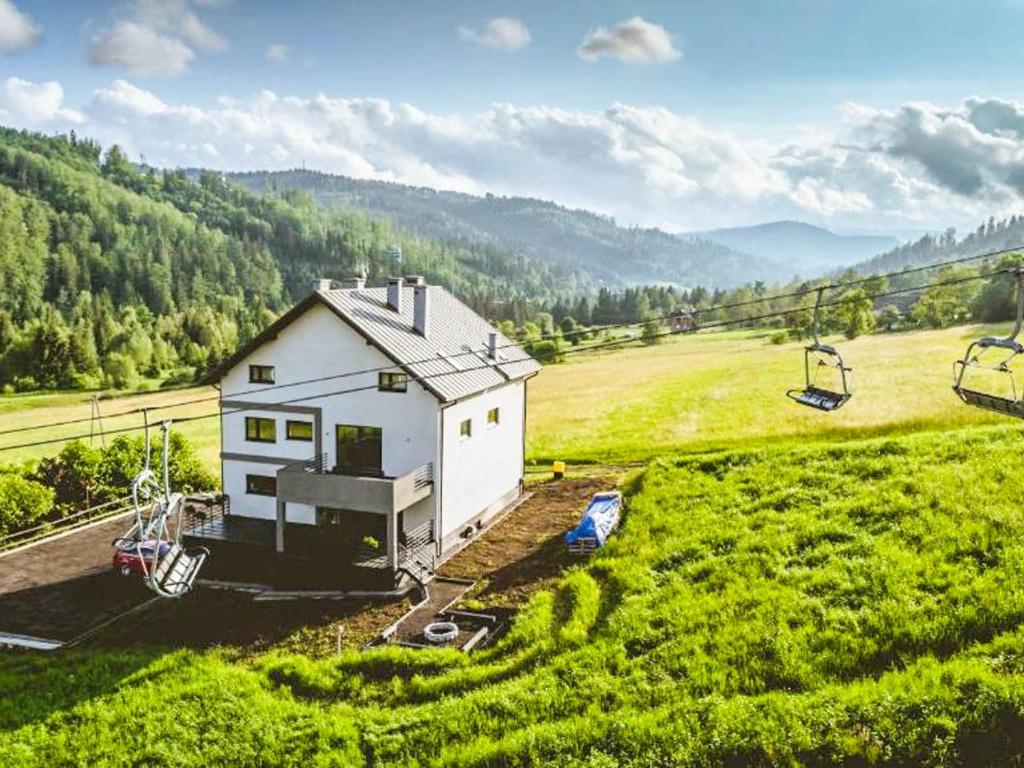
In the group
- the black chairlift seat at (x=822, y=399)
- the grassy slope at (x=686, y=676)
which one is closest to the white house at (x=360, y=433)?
the grassy slope at (x=686, y=676)

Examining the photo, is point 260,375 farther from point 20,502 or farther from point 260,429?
point 20,502

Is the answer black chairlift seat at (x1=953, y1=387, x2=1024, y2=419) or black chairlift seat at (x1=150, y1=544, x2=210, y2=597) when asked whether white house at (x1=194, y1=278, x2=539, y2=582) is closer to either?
black chairlift seat at (x1=150, y1=544, x2=210, y2=597)

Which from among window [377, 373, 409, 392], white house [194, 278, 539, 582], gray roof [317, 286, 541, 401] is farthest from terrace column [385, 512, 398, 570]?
window [377, 373, 409, 392]

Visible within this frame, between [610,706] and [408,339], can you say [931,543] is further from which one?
[408,339]

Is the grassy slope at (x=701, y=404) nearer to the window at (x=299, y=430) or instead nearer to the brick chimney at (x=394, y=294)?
the window at (x=299, y=430)

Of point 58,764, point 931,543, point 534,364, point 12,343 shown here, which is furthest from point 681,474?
point 12,343

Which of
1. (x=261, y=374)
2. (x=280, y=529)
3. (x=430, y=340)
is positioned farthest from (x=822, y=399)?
(x=261, y=374)
